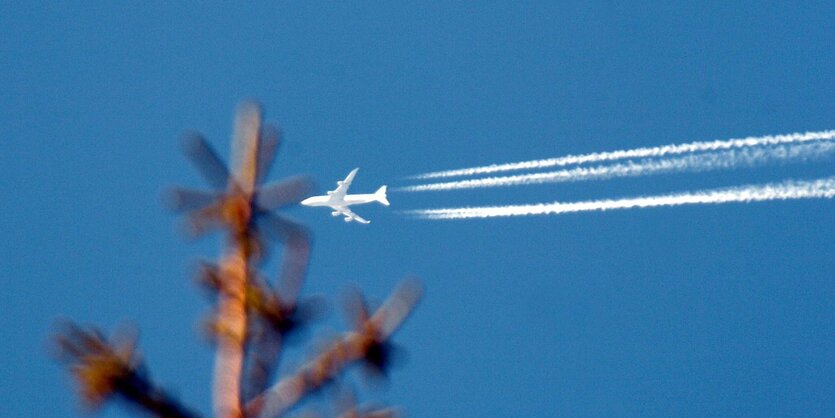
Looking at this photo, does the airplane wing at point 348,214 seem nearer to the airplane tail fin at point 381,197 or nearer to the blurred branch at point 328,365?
the airplane tail fin at point 381,197

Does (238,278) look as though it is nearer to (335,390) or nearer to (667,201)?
(335,390)

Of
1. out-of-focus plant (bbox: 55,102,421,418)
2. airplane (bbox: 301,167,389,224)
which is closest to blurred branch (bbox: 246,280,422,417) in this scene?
out-of-focus plant (bbox: 55,102,421,418)

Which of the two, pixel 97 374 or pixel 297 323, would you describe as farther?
pixel 297 323

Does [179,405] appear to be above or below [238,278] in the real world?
below

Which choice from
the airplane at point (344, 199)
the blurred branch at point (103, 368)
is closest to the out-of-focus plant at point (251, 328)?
the blurred branch at point (103, 368)

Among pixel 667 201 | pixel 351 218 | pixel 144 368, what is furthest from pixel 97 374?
pixel 351 218

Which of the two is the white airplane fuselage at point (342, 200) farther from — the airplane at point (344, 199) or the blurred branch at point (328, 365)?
the blurred branch at point (328, 365)

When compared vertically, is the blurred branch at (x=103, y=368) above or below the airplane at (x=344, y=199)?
below

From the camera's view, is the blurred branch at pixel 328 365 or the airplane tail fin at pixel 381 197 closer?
the blurred branch at pixel 328 365

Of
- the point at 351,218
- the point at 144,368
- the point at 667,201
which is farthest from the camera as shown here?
the point at 351,218

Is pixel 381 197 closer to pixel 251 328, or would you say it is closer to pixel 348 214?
pixel 348 214

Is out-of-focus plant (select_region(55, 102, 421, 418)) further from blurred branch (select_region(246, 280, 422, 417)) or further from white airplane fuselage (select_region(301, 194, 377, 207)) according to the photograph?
white airplane fuselage (select_region(301, 194, 377, 207))
